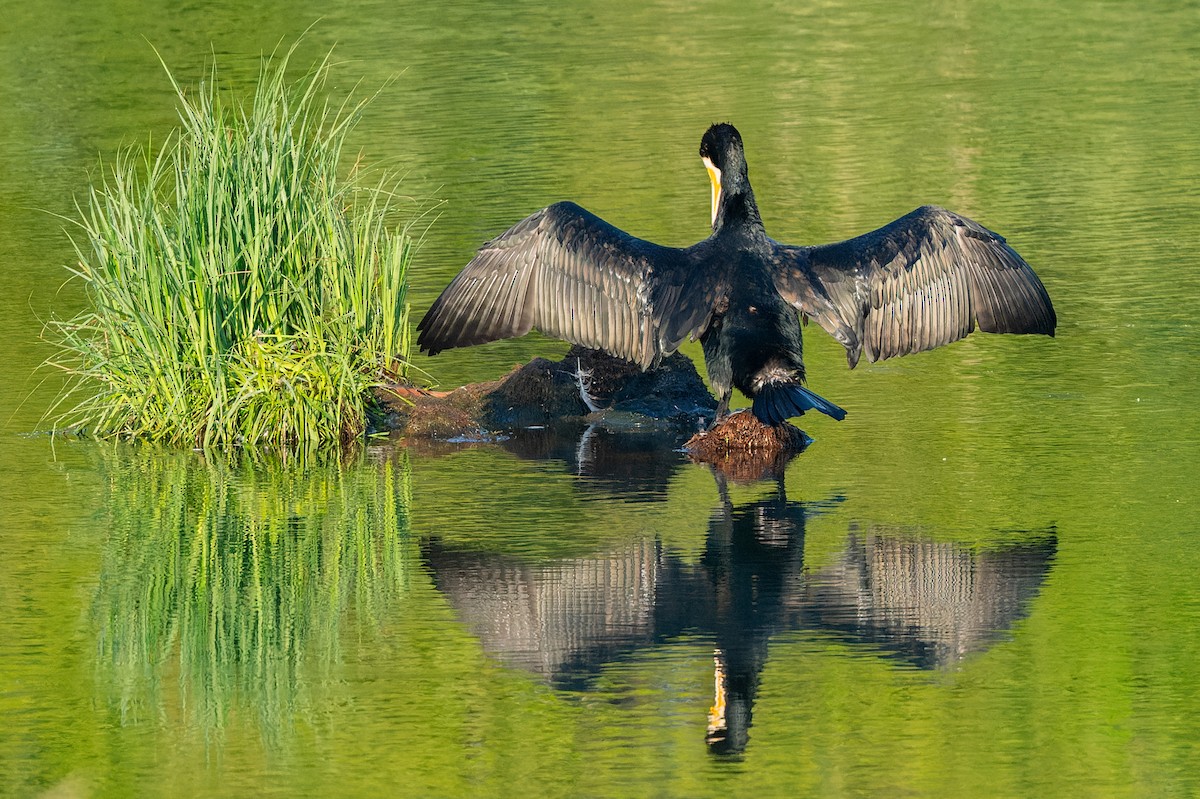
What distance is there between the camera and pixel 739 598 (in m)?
7.75

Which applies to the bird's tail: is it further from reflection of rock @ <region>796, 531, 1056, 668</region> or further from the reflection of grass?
the reflection of grass

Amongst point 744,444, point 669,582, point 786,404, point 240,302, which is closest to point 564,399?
point 744,444

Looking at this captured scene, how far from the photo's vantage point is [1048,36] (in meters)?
25.3

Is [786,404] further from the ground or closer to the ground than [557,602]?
further from the ground

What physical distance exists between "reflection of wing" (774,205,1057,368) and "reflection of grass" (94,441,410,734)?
2.22 meters

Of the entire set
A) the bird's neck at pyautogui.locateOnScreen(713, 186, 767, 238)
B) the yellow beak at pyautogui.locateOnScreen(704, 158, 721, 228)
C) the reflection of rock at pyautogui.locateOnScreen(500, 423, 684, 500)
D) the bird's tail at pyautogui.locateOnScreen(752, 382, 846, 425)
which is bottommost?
the reflection of rock at pyautogui.locateOnScreen(500, 423, 684, 500)

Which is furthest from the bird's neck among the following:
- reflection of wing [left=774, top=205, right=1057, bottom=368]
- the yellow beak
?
reflection of wing [left=774, top=205, right=1057, bottom=368]

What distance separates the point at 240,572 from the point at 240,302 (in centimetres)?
237

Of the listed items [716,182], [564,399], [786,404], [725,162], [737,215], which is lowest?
[564,399]

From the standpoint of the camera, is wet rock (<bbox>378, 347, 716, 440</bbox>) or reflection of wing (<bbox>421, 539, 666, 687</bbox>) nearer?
reflection of wing (<bbox>421, 539, 666, 687</bbox>)

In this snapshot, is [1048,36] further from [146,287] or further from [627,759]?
[627,759]

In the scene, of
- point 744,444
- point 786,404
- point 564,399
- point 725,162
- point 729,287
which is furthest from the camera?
point 564,399

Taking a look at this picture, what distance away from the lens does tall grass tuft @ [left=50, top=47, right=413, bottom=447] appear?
1038 cm

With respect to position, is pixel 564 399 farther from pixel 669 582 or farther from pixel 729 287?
pixel 669 582
